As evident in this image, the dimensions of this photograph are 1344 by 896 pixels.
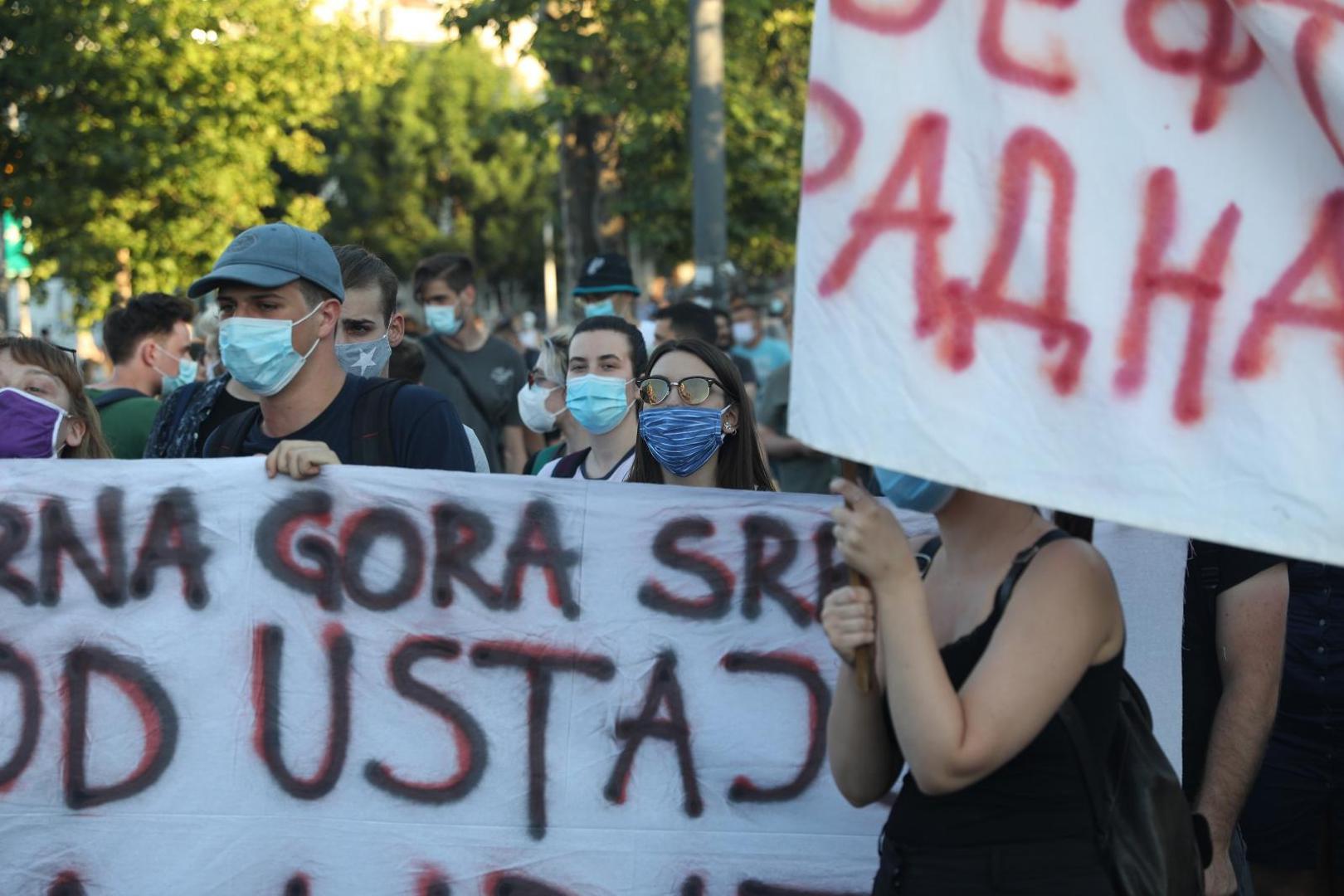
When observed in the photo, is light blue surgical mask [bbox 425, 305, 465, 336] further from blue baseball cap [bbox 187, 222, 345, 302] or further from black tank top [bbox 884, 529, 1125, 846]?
black tank top [bbox 884, 529, 1125, 846]

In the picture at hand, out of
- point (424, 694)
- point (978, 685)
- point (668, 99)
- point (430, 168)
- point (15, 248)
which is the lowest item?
point (424, 694)

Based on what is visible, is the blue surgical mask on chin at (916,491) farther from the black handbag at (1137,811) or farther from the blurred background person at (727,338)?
the blurred background person at (727,338)

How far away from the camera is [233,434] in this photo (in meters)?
4.32

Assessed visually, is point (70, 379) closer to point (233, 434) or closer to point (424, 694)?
point (233, 434)

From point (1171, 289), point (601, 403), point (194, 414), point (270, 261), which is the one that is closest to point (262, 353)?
point (270, 261)

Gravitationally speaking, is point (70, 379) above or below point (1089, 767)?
above

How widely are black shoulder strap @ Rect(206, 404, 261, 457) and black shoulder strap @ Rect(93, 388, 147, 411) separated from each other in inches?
75.3

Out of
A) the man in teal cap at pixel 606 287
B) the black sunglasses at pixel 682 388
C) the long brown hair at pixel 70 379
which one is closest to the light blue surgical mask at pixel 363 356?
the long brown hair at pixel 70 379

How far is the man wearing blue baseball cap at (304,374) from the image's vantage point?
410 cm

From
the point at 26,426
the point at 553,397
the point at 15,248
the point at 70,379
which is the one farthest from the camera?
the point at 15,248

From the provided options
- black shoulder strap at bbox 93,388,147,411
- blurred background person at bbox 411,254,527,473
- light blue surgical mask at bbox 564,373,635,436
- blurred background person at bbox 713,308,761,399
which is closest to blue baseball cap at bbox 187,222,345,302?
light blue surgical mask at bbox 564,373,635,436

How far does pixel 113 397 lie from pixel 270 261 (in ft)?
7.53

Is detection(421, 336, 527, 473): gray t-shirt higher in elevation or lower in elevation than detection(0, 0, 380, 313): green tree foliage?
lower

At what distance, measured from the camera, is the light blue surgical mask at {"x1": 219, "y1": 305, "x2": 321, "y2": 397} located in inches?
161
